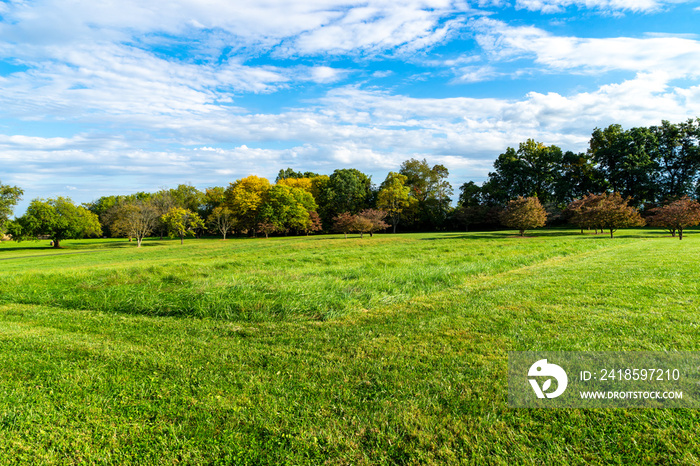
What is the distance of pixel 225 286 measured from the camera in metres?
8.16

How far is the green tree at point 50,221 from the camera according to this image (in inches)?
1719

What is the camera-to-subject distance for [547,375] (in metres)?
3.69

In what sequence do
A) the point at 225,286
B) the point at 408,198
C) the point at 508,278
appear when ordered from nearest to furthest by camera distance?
1. the point at 225,286
2. the point at 508,278
3. the point at 408,198

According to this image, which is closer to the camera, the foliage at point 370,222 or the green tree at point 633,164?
the foliage at point 370,222

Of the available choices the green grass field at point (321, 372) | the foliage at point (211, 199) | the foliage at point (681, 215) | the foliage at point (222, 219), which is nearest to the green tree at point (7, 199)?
the foliage at point (222, 219)

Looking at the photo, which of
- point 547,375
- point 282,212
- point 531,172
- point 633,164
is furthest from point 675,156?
point 547,375

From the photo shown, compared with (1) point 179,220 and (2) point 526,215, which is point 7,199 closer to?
(1) point 179,220

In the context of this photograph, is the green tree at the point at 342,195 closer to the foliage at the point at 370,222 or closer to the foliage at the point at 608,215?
the foliage at the point at 370,222

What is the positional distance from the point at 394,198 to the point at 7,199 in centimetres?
4957

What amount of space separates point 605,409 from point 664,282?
6527 millimetres

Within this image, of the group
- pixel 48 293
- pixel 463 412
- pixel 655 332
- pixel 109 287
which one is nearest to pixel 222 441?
pixel 463 412

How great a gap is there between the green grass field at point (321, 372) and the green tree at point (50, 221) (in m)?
46.9

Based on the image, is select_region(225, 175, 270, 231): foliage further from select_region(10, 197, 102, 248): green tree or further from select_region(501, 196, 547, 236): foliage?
select_region(501, 196, 547, 236): foliage

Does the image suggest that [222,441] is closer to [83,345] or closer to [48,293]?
[83,345]
